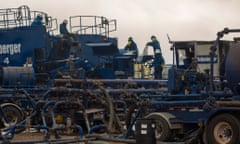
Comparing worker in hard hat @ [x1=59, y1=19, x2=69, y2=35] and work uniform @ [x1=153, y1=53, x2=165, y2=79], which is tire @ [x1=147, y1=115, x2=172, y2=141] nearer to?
work uniform @ [x1=153, y1=53, x2=165, y2=79]

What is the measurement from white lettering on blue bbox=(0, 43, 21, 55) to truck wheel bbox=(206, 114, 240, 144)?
12917mm

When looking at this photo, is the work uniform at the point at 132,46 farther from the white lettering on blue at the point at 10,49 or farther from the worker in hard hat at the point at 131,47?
the white lettering on blue at the point at 10,49

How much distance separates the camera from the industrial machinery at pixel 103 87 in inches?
497

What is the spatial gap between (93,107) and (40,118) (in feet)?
6.14

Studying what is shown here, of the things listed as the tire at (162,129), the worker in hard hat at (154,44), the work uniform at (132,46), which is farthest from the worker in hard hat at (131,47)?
the tire at (162,129)

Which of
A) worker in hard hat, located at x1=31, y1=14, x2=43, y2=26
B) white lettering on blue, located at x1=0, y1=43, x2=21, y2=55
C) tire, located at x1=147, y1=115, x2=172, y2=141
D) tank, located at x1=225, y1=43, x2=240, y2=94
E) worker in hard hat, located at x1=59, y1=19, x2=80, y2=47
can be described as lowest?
tire, located at x1=147, y1=115, x2=172, y2=141

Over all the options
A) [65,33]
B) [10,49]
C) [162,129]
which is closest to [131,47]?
[65,33]

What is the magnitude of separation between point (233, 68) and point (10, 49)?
43.4 feet

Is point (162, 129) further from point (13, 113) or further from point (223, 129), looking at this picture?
point (13, 113)

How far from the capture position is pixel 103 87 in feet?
58.1

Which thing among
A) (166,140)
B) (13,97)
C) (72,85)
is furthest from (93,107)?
(166,140)

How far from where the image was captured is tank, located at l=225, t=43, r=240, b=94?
12.1 m

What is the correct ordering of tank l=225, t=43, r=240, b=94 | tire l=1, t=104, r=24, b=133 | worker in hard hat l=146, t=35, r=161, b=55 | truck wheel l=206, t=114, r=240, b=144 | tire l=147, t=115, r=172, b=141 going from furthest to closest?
1. worker in hard hat l=146, t=35, r=161, b=55
2. tire l=1, t=104, r=24, b=133
3. tire l=147, t=115, r=172, b=141
4. tank l=225, t=43, r=240, b=94
5. truck wheel l=206, t=114, r=240, b=144

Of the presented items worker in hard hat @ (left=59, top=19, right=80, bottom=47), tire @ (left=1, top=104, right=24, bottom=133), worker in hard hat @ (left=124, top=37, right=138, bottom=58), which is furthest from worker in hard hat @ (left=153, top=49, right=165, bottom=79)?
tire @ (left=1, top=104, right=24, bottom=133)
